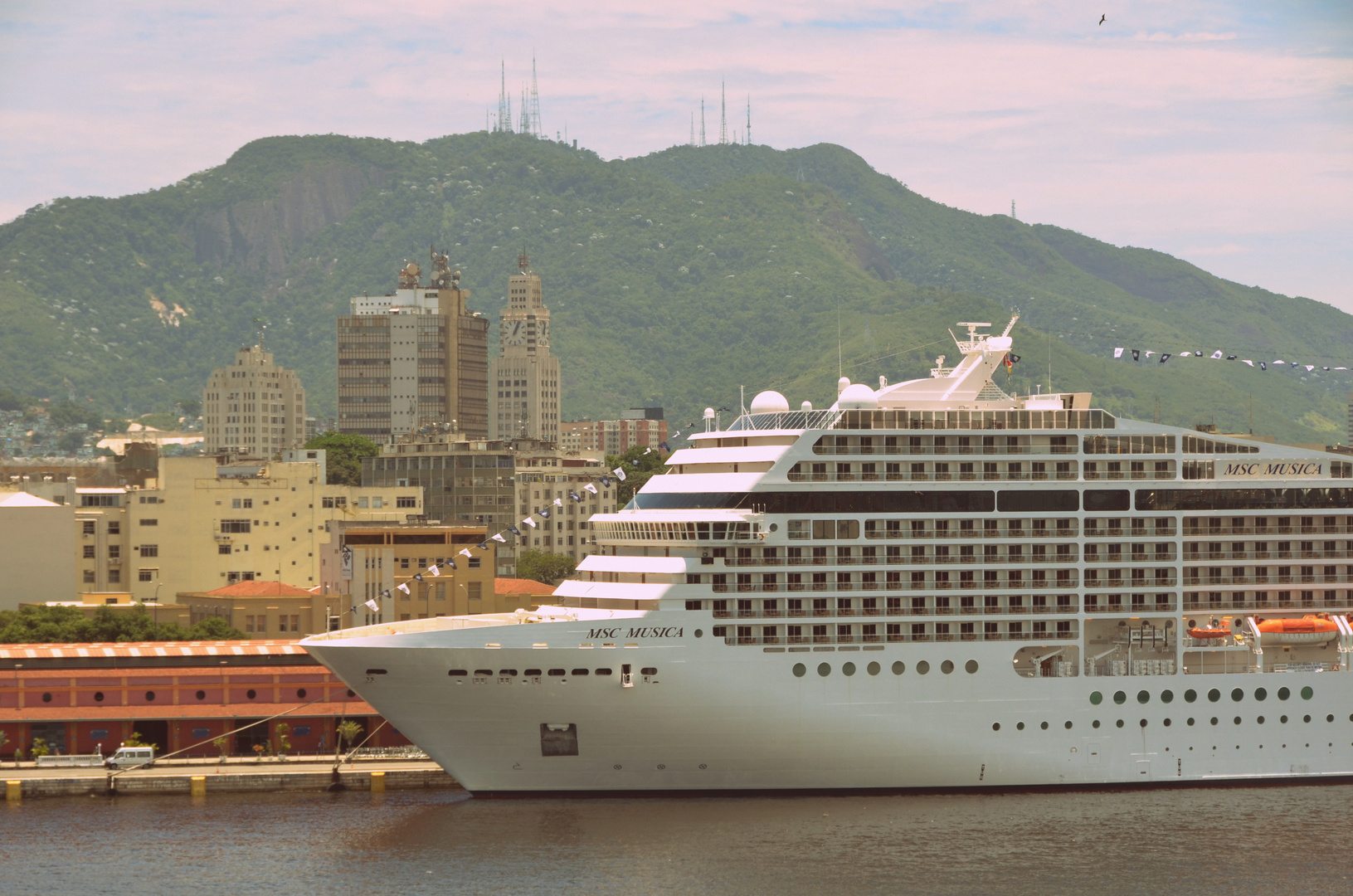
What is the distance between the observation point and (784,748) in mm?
54531

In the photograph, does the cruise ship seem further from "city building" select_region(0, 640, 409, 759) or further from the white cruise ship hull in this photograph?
"city building" select_region(0, 640, 409, 759)

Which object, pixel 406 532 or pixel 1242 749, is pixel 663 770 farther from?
pixel 406 532

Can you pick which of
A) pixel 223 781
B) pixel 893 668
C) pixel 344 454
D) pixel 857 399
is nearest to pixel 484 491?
pixel 344 454

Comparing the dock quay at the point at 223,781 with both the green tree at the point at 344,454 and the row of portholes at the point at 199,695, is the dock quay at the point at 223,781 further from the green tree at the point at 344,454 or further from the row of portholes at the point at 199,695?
the green tree at the point at 344,454

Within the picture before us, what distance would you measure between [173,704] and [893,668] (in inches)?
1061

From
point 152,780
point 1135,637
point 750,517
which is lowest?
point 152,780

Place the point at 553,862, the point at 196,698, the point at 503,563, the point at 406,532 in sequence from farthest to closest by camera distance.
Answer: the point at 503,563 → the point at 406,532 → the point at 196,698 → the point at 553,862

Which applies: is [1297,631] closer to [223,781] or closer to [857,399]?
[857,399]

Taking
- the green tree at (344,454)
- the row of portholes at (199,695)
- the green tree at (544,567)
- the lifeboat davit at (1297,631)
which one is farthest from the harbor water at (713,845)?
the green tree at (344,454)

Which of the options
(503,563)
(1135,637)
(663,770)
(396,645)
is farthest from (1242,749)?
(503,563)

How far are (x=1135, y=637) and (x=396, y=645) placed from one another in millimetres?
22425

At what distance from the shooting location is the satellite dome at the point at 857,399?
2263 inches

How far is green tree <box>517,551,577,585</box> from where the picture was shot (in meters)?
125

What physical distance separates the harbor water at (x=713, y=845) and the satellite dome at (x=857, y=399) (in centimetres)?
1179
